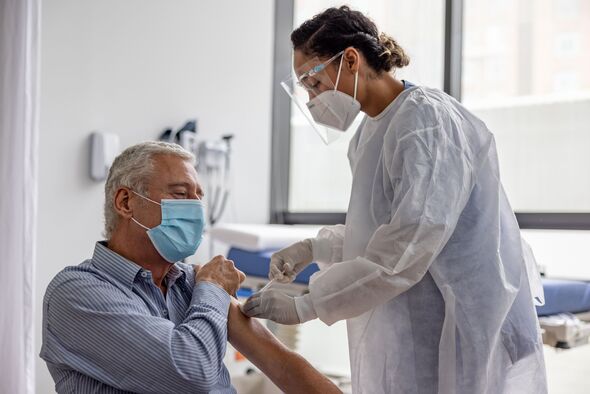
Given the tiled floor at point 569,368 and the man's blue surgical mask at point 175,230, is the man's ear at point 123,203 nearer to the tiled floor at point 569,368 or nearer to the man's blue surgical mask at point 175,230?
the man's blue surgical mask at point 175,230

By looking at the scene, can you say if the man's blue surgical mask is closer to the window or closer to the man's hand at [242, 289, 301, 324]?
the man's hand at [242, 289, 301, 324]

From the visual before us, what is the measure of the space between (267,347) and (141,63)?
6.46ft

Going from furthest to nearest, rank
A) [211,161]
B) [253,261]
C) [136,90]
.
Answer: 1. [211,161]
2. [136,90]
3. [253,261]

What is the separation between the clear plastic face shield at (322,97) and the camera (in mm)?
1521

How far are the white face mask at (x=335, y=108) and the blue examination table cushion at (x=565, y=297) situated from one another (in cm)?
94

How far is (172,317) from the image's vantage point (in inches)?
60.4

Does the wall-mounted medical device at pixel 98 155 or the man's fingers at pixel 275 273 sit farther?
the wall-mounted medical device at pixel 98 155

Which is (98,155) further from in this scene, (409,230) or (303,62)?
(409,230)

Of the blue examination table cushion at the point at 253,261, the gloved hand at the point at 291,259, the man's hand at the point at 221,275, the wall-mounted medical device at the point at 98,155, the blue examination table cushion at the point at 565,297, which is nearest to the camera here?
the man's hand at the point at 221,275

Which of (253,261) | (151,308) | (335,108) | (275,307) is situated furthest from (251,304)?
(253,261)

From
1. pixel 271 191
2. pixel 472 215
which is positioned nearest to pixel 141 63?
pixel 271 191

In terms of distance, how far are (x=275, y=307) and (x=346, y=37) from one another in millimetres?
603

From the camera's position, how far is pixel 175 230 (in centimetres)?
151

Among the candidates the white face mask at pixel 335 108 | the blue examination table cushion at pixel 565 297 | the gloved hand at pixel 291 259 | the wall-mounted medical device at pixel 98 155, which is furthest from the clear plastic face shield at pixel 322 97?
the wall-mounted medical device at pixel 98 155
